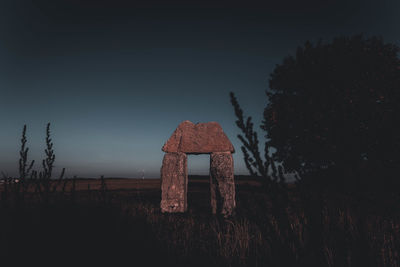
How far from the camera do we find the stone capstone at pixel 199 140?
22.5 ft

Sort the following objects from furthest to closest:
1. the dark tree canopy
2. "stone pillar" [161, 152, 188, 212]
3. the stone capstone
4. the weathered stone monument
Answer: the dark tree canopy → the stone capstone → "stone pillar" [161, 152, 188, 212] → the weathered stone monument

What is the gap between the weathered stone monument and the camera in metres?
6.41

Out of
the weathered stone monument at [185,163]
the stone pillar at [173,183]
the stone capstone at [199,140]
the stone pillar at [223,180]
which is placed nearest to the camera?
the stone pillar at [223,180]

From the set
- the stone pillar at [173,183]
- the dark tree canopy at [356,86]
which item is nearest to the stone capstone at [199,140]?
the stone pillar at [173,183]

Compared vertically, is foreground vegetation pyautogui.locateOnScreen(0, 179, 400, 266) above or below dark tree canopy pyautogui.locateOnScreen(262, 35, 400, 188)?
below

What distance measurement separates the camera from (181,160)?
6902 mm

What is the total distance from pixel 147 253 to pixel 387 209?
2.69 m

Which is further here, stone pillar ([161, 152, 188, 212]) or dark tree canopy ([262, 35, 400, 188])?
dark tree canopy ([262, 35, 400, 188])

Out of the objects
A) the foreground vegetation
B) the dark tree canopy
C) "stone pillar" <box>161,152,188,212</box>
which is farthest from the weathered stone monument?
the foreground vegetation

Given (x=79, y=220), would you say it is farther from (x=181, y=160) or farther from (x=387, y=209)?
(x=181, y=160)

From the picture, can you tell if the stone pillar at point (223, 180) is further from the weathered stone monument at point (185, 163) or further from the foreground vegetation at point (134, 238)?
the foreground vegetation at point (134, 238)

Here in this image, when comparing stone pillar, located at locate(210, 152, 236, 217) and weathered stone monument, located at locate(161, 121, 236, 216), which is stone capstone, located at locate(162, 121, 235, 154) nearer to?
weathered stone monument, located at locate(161, 121, 236, 216)

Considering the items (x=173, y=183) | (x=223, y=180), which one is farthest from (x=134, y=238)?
(x=173, y=183)

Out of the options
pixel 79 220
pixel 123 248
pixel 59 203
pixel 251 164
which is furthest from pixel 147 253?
pixel 251 164
